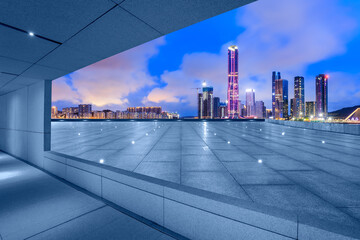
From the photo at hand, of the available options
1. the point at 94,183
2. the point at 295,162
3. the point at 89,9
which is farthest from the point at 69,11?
the point at 295,162

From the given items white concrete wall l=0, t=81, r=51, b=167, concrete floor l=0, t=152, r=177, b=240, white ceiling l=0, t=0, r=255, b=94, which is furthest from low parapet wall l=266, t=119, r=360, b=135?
white concrete wall l=0, t=81, r=51, b=167

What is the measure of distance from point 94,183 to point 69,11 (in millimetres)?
4035

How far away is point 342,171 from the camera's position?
5391mm

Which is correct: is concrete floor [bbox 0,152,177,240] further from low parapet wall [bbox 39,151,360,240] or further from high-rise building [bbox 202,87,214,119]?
high-rise building [bbox 202,87,214,119]

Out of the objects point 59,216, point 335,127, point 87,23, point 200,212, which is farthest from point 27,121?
point 335,127

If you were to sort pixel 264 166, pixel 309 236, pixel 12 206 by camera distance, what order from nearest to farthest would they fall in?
pixel 309 236 → pixel 12 206 → pixel 264 166

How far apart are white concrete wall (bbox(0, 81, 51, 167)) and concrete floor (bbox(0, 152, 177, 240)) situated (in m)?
2.27

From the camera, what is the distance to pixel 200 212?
275cm

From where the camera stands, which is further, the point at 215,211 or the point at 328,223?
the point at 215,211

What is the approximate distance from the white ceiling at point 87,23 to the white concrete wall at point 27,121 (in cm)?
271

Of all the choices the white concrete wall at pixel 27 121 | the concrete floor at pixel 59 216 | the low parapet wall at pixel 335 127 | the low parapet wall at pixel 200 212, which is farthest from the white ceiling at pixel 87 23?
the low parapet wall at pixel 335 127

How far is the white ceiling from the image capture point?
8.31 feet

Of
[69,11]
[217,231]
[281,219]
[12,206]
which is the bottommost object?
[12,206]

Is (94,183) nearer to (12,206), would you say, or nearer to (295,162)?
(12,206)
